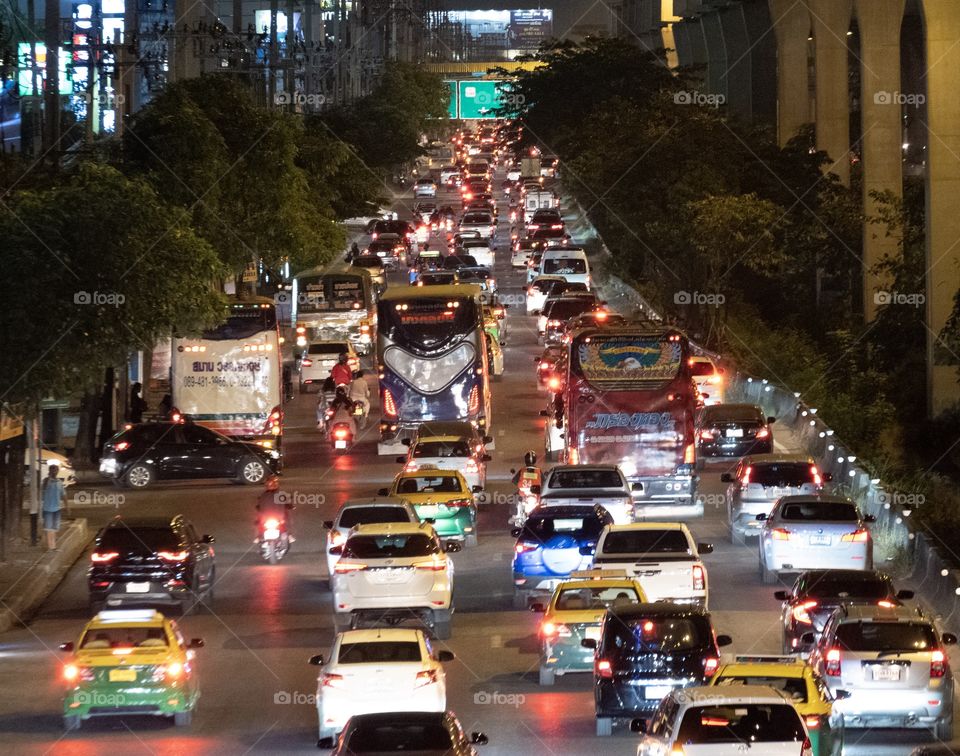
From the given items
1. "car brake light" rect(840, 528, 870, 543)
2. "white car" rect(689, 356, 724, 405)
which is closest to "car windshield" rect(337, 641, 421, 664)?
"car brake light" rect(840, 528, 870, 543)

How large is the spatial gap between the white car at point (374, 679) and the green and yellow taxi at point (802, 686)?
3406 mm

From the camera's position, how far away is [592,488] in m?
31.3

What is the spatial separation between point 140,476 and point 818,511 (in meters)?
17.8

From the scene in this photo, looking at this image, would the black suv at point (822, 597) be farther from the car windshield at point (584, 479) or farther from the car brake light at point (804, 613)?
the car windshield at point (584, 479)

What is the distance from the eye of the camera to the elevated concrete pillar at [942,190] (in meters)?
48.4

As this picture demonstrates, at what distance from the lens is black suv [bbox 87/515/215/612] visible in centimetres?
2653

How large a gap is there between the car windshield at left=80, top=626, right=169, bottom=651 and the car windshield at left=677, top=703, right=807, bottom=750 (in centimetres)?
783

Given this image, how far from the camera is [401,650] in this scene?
18828mm

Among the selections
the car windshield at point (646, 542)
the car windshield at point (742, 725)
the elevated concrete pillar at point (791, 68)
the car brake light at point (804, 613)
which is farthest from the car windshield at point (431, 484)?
the elevated concrete pillar at point (791, 68)

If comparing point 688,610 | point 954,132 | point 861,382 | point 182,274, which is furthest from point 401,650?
point 861,382

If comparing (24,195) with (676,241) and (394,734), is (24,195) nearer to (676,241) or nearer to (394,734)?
(394,734)

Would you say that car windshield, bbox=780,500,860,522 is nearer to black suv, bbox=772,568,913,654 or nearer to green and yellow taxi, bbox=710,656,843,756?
black suv, bbox=772,568,913,654

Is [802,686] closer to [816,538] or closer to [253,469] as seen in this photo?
[816,538]

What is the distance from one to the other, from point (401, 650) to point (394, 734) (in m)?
4.56
